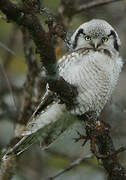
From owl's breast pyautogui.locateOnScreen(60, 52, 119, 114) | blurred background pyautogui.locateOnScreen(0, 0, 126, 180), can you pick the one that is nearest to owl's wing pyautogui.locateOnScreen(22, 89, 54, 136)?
owl's breast pyautogui.locateOnScreen(60, 52, 119, 114)

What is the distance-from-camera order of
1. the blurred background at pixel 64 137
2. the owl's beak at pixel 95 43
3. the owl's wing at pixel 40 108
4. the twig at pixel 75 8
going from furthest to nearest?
the blurred background at pixel 64 137, the twig at pixel 75 8, the owl's beak at pixel 95 43, the owl's wing at pixel 40 108

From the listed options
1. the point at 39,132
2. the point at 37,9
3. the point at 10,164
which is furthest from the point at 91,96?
the point at 37,9

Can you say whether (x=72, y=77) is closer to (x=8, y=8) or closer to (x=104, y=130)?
(x=104, y=130)

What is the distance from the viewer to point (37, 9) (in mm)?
2879

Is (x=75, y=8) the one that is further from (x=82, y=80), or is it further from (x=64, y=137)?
(x=82, y=80)

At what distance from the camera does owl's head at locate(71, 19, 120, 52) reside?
434cm

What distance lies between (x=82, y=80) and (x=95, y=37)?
20.6 inches

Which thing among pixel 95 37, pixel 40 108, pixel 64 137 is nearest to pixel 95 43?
pixel 95 37

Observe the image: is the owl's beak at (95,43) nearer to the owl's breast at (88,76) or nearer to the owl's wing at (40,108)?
the owl's breast at (88,76)

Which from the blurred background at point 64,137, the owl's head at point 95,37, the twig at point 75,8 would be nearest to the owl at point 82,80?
the owl's head at point 95,37

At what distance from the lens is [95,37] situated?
438 centimetres

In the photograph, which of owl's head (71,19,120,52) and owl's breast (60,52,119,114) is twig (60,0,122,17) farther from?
owl's breast (60,52,119,114)

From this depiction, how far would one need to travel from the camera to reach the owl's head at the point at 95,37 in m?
4.34

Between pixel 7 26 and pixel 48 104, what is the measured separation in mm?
4362
